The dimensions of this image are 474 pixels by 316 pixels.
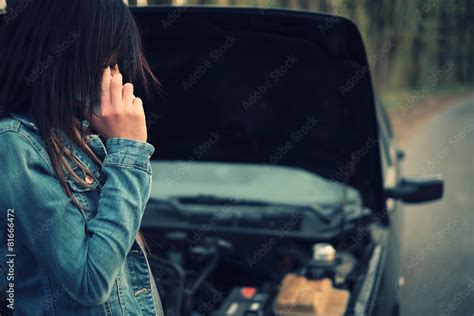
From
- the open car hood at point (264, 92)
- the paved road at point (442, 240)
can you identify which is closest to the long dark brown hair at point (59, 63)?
the open car hood at point (264, 92)

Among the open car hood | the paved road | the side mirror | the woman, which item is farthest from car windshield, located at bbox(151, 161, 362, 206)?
the woman

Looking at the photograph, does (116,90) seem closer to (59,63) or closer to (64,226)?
(59,63)

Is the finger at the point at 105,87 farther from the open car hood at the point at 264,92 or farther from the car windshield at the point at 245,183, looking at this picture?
the car windshield at the point at 245,183

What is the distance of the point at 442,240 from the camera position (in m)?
5.99

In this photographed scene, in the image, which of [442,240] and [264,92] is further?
[442,240]

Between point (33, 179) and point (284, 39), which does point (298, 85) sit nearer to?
point (284, 39)

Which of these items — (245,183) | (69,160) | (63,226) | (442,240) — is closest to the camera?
(63,226)

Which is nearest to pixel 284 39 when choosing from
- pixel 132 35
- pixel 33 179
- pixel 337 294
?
pixel 337 294

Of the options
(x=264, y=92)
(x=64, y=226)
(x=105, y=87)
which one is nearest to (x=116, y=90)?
(x=105, y=87)

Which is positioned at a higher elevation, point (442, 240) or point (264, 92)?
point (264, 92)

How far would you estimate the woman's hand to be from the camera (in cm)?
145

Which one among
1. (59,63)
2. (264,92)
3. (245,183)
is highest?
(59,63)

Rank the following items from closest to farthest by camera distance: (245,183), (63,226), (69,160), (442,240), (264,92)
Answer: (63,226) < (69,160) < (264,92) < (245,183) < (442,240)

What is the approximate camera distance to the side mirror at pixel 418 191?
3.22 m
